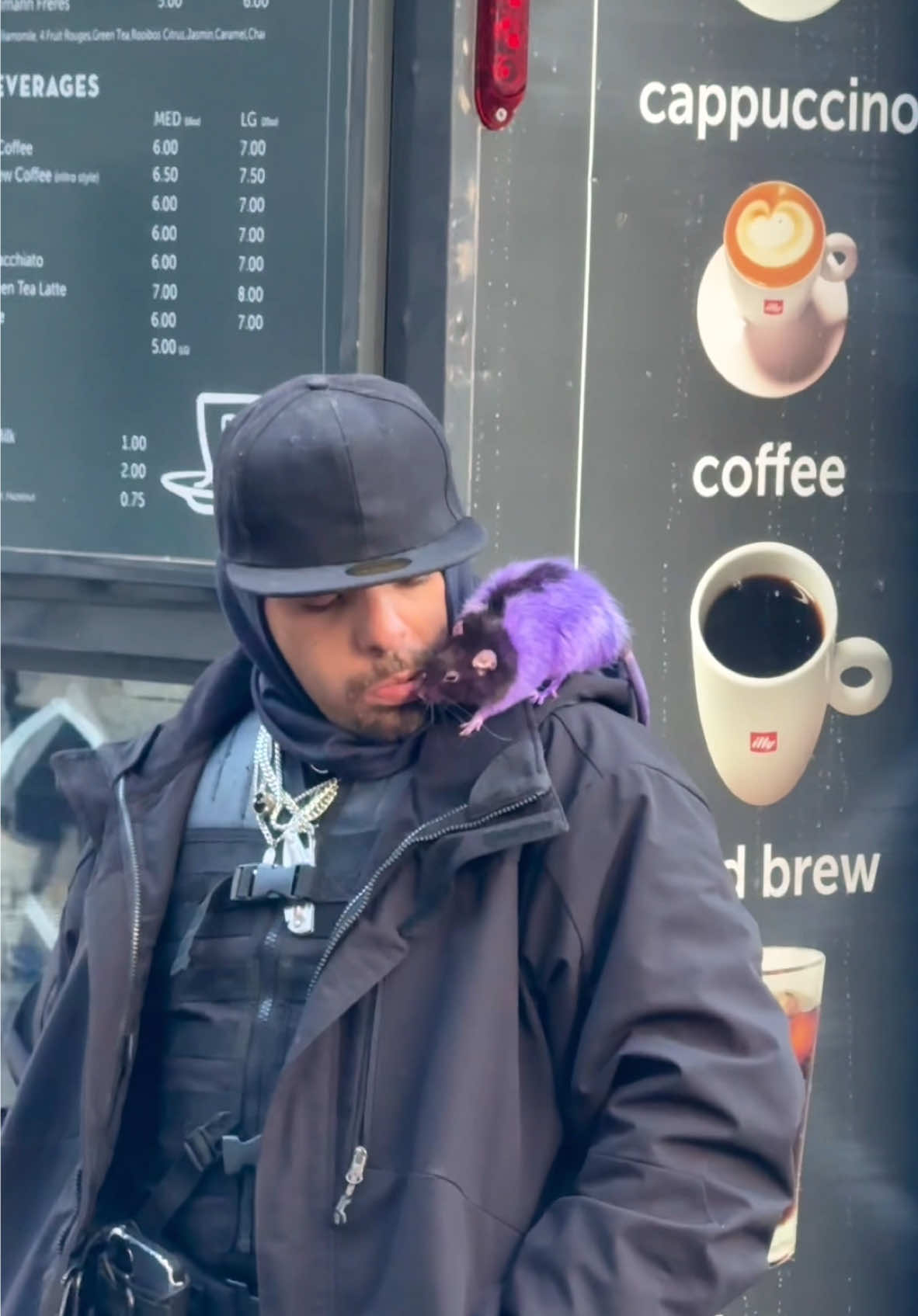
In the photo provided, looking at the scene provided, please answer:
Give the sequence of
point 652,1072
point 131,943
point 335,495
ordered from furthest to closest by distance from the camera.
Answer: point 131,943 < point 335,495 < point 652,1072

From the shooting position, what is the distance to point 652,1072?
1.68m

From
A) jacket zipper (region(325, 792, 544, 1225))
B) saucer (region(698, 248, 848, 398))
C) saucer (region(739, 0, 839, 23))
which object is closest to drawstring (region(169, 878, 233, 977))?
jacket zipper (region(325, 792, 544, 1225))

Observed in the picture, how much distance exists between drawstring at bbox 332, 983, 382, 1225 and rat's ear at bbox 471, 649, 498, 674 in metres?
0.30

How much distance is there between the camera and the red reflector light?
9.04 feet

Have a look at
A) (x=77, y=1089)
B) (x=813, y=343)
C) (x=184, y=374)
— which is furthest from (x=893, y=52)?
(x=77, y=1089)

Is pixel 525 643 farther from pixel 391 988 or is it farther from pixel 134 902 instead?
pixel 134 902

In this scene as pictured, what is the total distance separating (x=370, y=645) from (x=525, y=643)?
0.47ft

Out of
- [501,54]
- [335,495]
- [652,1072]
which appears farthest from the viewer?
[501,54]

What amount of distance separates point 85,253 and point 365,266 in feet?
1.69

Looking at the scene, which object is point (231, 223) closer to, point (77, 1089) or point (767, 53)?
point (767, 53)

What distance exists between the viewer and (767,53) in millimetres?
2959

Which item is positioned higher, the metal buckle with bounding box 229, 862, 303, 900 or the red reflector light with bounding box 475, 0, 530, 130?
the red reflector light with bounding box 475, 0, 530, 130

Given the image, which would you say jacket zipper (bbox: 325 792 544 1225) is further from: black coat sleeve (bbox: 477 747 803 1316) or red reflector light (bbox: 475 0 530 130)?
red reflector light (bbox: 475 0 530 130)

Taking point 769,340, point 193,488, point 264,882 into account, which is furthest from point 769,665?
point 264,882
